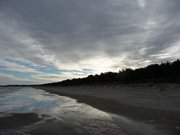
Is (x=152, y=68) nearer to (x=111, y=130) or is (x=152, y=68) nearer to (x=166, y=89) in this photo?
(x=166, y=89)

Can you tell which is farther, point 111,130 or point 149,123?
point 149,123

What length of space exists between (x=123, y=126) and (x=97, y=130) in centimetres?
137

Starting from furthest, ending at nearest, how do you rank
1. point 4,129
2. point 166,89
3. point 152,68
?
point 152,68 < point 166,89 < point 4,129

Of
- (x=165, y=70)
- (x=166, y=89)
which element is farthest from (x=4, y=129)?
(x=165, y=70)

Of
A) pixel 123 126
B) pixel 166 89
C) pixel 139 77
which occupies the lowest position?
pixel 123 126

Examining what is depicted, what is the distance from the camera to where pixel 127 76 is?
108 ft

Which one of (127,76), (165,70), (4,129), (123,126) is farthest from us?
(127,76)

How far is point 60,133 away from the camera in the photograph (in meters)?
6.40

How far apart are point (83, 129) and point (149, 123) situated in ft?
10.1

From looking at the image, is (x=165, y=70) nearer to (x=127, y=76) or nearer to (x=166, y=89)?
(x=127, y=76)

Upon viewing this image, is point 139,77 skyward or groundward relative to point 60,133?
skyward

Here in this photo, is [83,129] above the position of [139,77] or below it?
below

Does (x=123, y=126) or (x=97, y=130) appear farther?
(x=123, y=126)

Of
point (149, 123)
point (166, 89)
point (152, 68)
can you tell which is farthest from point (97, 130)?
point (152, 68)
